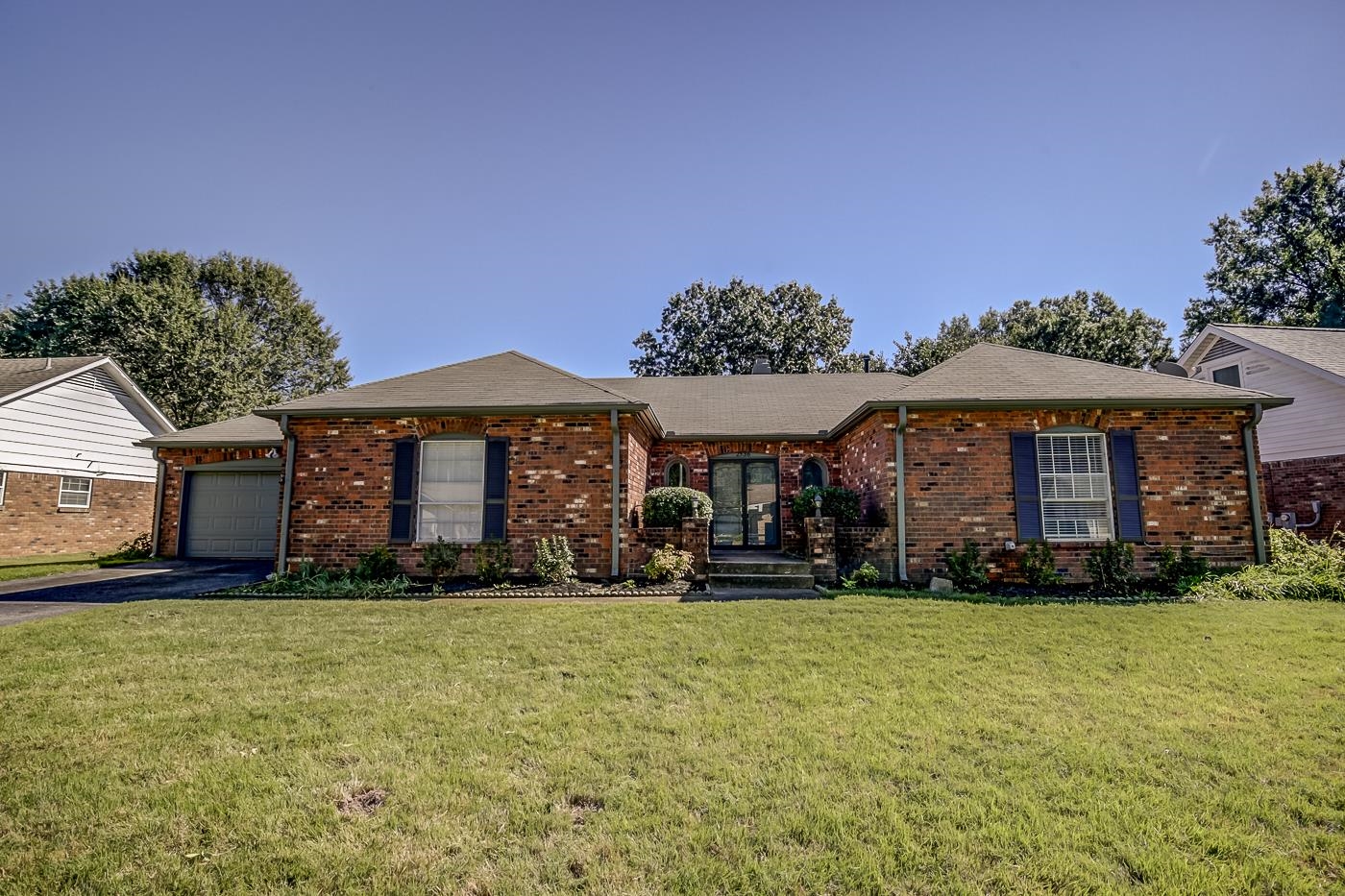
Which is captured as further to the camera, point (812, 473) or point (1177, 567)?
point (812, 473)

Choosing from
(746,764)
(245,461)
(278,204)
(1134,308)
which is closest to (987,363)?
(746,764)

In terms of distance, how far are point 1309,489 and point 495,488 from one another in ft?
54.2

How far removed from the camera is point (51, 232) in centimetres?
2103

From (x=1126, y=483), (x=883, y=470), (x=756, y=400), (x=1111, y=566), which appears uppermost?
(x=756, y=400)

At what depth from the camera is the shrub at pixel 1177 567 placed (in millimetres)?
9125

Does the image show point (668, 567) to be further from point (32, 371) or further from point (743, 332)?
point (743, 332)

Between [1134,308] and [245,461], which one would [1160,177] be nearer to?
[245,461]

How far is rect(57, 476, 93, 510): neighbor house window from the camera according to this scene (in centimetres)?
1514

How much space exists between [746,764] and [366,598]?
7.01m

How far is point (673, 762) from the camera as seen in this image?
3.38 m

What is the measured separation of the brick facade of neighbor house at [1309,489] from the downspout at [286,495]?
18.1 m

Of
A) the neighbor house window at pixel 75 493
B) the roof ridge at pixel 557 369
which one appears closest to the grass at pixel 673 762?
the roof ridge at pixel 557 369

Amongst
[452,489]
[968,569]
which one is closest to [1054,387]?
[968,569]

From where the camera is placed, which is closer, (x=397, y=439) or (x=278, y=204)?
(x=397, y=439)
